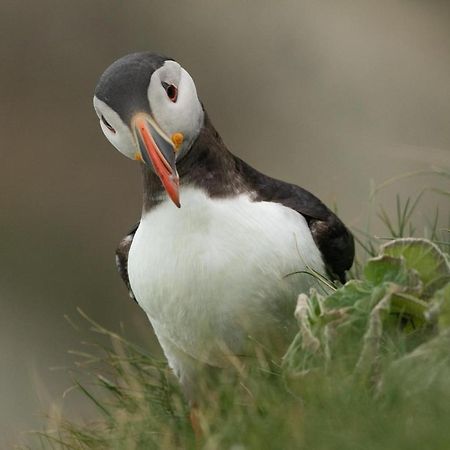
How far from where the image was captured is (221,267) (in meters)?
4.25

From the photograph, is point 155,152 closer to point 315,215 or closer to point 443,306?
point 315,215

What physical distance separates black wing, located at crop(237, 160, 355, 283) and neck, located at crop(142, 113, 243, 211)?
107 mm

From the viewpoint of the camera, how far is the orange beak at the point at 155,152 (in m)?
4.02

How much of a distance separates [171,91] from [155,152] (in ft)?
1.03

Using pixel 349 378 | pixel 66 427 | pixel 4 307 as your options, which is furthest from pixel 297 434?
pixel 4 307

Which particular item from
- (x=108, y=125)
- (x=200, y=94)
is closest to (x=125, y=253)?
(x=108, y=125)

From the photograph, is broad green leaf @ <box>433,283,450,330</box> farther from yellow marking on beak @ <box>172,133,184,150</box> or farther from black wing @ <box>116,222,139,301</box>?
black wing @ <box>116,222,139,301</box>

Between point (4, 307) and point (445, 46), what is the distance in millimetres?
5213

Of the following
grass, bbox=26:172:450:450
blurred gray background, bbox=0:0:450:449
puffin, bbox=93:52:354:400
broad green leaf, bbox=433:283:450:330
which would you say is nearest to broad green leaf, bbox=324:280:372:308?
grass, bbox=26:172:450:450

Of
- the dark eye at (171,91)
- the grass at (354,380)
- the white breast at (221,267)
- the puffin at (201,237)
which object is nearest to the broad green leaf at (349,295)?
the grass at (354,380)

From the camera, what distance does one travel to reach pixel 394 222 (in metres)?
8.14

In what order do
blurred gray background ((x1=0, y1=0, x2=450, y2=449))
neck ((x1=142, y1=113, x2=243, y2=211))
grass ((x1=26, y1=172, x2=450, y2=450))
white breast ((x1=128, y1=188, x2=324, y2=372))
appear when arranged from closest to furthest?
grass ((x1=26, y1=172, x2=450, y2=450)) < white breast ((x1=128, y1=188, x2=324, y2=372)) < neck ((x1=142, y1=113, x2=243, y2=211)) < blurred gray background ((x1=0, y1=0, x2=450, y2=449))

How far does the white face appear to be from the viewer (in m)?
4.11

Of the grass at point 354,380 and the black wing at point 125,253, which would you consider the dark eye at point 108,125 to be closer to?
the black wing at point 125,253
